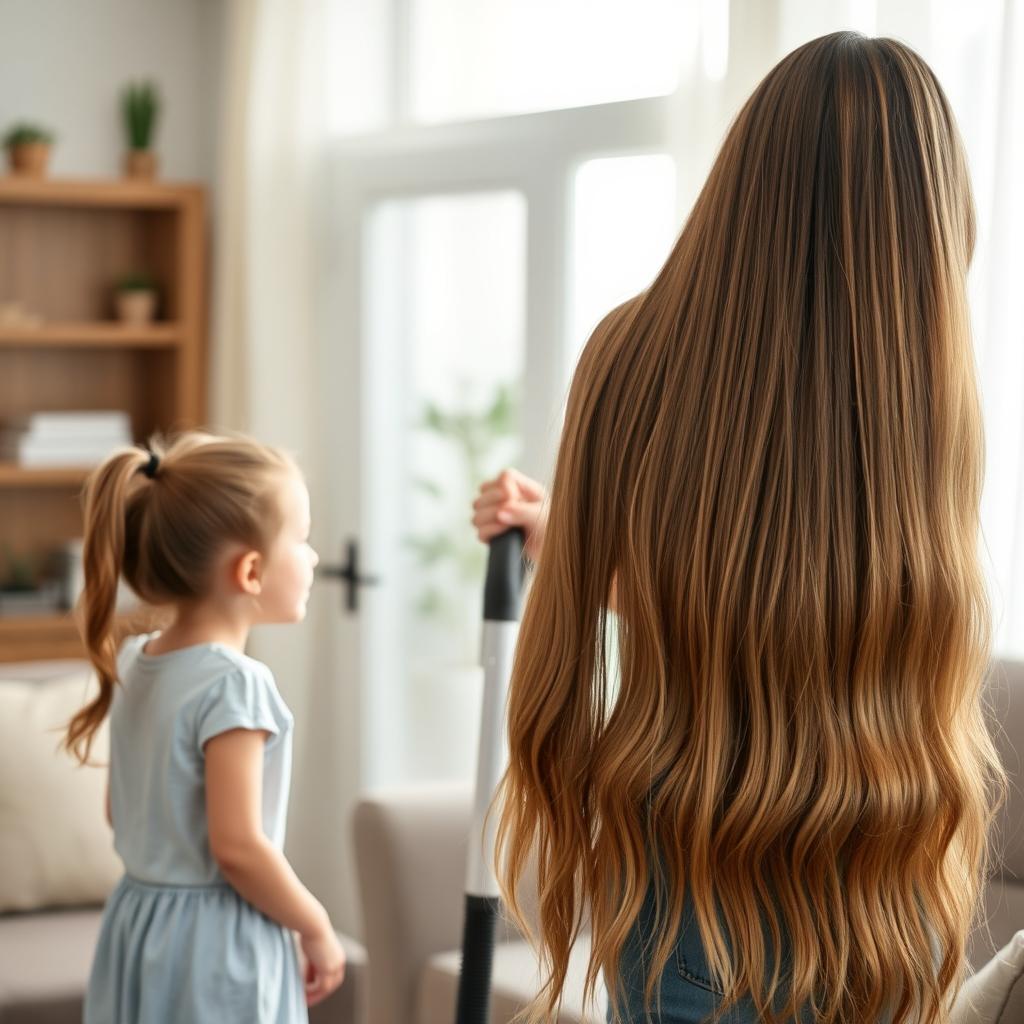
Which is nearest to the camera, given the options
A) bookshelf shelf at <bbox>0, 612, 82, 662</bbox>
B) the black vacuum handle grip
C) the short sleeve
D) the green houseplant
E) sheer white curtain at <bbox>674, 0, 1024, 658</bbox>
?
the black vacuum handle grip

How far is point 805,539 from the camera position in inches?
39.1

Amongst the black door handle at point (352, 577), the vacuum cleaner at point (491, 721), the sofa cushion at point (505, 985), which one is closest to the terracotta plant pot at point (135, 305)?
the black door handle at point (352, 577)

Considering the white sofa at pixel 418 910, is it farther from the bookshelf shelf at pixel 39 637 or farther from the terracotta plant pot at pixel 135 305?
the terracotta plant pot at pixel 135 305

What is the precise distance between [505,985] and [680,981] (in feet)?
3.92

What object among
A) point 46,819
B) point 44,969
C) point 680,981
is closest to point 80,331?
point 46,819

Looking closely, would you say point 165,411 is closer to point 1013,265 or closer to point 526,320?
point 526,320

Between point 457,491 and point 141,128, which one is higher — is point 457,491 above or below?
below

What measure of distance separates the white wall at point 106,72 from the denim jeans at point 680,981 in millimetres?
3487

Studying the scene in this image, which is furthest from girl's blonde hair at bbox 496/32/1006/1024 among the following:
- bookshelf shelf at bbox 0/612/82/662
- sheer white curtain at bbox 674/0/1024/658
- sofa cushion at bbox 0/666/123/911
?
bookshelf shelf at bbox 0/612/82/662

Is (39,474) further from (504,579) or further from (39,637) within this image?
(504,579)

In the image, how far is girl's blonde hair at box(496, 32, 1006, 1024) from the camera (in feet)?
3.27

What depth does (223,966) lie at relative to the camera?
1.79m

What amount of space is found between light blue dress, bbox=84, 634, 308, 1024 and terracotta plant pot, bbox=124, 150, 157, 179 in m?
2.48

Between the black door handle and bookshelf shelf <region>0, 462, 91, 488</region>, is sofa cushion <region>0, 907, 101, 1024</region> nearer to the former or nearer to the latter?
the black door handle
